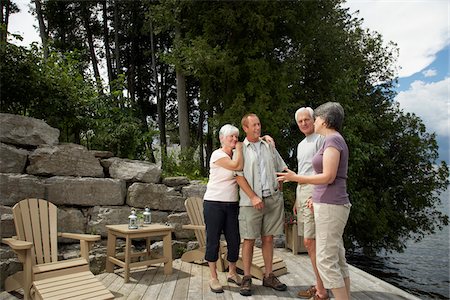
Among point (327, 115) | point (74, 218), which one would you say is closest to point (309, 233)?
point (327, 115)

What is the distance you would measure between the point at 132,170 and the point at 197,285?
2124 mm

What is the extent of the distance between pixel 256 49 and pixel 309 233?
5.60m

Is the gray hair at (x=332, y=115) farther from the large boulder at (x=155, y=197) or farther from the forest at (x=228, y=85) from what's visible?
the forest at (x=228, y=85)

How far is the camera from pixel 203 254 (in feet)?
14.4

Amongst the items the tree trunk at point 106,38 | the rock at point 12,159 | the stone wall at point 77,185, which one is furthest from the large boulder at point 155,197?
the tree trunk at point 106,38

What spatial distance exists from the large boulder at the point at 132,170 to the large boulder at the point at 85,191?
0.12m

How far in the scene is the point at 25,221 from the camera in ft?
11.5

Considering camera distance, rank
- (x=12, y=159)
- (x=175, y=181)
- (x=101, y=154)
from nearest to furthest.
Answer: (x=12, y=159), (x=101, y=154), (x=175, y=181)

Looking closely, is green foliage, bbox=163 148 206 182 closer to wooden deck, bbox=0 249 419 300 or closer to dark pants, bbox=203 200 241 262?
wooden deck, bbox=0 249 419 300

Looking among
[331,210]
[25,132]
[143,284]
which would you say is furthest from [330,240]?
[25,132]

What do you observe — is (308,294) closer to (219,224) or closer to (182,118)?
(219,224)

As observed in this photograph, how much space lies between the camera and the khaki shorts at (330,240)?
2.47 metres

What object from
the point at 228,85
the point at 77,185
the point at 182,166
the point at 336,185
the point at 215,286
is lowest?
the point at 215,286

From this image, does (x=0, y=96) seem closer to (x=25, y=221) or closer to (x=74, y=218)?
(x=74, y=218)
